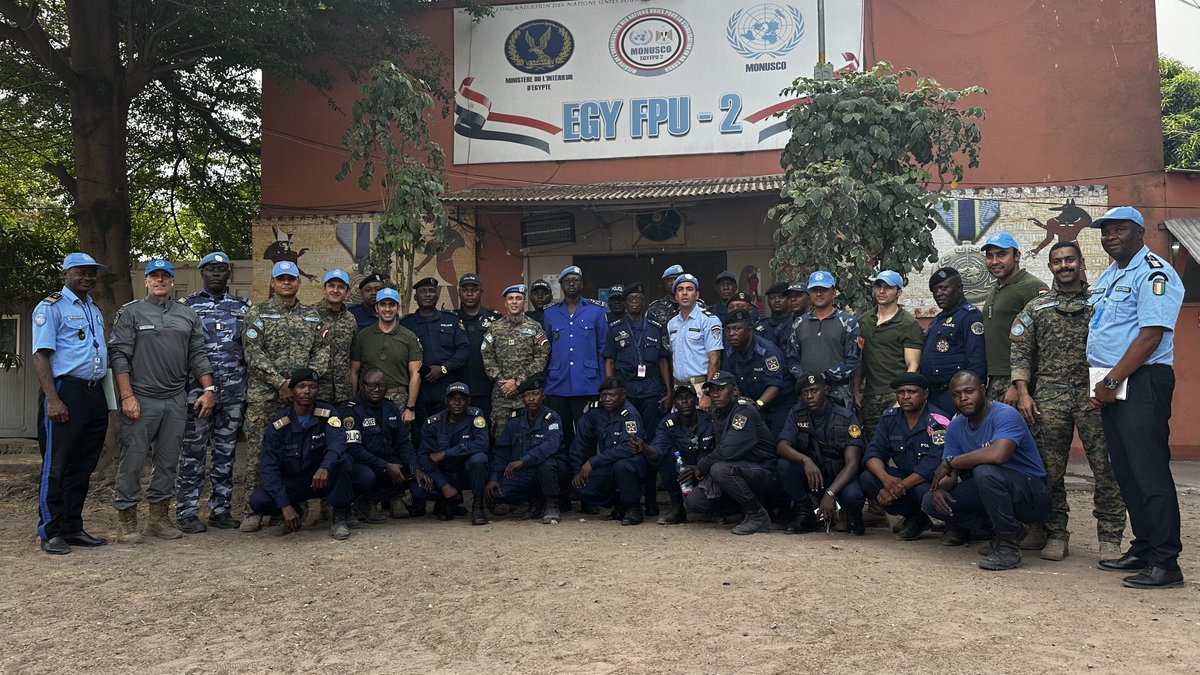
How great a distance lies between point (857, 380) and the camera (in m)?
6.59

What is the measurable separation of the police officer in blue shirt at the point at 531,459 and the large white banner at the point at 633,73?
5435mm

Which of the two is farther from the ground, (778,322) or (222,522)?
(778,322)

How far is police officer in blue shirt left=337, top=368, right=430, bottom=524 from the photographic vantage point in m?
6.40

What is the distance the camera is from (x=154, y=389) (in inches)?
245

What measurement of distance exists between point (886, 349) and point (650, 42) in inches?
257

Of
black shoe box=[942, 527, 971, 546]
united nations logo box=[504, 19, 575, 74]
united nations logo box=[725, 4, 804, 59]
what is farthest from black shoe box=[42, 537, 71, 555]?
united nations logo box=[725, 4, 804, 59]

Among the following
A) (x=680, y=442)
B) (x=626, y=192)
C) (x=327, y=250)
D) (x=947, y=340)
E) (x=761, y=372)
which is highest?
(x=626, y=192)

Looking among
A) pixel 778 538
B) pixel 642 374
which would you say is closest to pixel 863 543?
pixel 778 538

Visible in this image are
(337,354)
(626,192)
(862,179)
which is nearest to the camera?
(337,354)

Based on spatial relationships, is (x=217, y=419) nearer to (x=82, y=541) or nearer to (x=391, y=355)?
(x=82, y=541)

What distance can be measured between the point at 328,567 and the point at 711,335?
320 centimetres

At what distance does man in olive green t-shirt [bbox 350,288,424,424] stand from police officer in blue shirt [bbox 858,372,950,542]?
3.37 metres

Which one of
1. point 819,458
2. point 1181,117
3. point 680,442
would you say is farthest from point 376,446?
point 1181,117

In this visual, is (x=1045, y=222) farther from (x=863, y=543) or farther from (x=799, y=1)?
(x=863, y=543)
